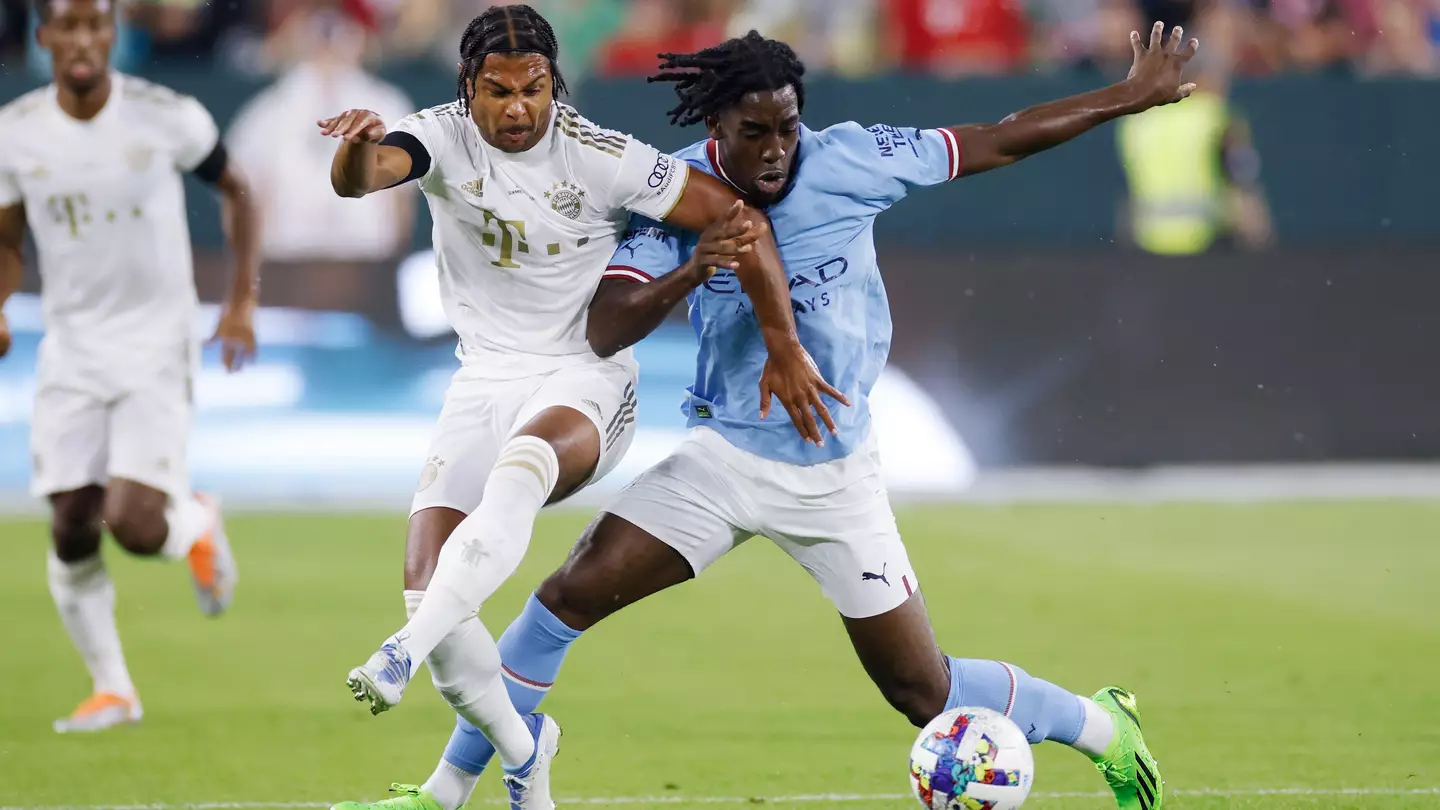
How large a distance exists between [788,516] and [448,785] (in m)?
1.24

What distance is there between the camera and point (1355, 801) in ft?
20.2

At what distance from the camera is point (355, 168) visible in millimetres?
5203

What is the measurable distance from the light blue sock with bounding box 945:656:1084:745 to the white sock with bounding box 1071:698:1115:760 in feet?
0.06

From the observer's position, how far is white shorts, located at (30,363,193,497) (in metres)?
7.86

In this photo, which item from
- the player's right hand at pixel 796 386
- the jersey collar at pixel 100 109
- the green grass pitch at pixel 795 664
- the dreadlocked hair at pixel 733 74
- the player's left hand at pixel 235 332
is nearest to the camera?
the player's right hand at pixel 796 386

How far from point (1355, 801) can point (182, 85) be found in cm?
1056

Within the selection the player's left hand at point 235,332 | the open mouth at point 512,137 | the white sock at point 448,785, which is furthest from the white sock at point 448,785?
the player's left hand at point 235,332

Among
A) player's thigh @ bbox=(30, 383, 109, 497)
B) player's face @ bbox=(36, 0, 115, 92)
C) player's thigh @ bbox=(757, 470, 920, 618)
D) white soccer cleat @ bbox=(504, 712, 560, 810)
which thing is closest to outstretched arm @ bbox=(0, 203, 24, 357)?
player's thigh @ bbox=(30, 383, 109, 497)

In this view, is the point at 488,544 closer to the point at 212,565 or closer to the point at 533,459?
the point at 533,459

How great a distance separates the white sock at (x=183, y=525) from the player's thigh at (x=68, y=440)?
305mm

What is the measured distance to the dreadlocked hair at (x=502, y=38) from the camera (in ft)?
18.2

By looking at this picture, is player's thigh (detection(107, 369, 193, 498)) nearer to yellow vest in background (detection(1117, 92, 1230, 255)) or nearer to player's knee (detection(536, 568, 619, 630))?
player's knee (detection(536, 568, 619, 630))

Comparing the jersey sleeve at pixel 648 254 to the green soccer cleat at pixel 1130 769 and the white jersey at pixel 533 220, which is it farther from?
the green soccer cleat at pixel 1130 769

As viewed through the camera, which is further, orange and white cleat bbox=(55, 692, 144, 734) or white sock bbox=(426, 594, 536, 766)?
orange and white cleat bbox=(55, 692, 144, 734)
